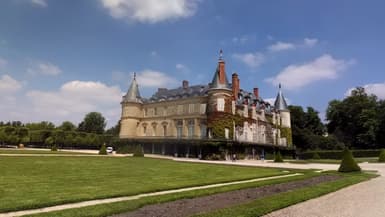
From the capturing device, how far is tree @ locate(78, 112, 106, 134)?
89625 mm

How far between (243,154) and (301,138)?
25.6m

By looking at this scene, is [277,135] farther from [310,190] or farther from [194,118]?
[310,190]

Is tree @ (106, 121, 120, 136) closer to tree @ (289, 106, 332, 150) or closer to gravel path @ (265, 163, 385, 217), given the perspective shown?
tree @ (289, 106, 332, 150)

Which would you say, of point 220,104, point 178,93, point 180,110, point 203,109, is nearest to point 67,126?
point 178,93

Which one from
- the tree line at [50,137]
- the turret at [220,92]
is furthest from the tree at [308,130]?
the tree line at [50,137]

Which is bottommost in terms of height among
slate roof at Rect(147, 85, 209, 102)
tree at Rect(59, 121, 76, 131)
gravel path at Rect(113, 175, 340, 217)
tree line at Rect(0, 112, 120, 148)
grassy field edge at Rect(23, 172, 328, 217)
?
gravel path at Rect(113, 175, 340, 217)

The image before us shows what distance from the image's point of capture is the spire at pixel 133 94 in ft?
170

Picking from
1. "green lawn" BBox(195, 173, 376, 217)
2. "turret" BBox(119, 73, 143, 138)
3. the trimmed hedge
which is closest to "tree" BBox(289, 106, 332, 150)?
the trimmed hedge

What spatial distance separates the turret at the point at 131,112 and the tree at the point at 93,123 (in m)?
41.2

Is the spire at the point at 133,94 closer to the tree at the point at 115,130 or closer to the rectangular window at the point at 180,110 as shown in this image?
the rectangular window at the point at 180,110

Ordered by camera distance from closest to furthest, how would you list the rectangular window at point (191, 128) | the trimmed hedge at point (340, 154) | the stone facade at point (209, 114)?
1. the stone facade at point (209, 114)
2. the trimmed hedge at point (340, 154)
3. the rectangular window at point (191, 128)

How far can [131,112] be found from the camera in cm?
5144

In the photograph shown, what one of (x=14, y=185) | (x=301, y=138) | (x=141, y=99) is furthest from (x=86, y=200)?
(x=301, y=138)

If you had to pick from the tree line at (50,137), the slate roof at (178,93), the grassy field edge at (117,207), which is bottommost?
the grassy field edge at (117,207)
